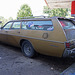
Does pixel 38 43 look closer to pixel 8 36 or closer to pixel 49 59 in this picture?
pixel 49 59

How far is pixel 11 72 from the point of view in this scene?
358 centimetres

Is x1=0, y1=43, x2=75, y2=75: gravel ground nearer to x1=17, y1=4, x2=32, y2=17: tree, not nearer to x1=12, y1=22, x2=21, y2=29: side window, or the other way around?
x1=12, y1=22, x2=21, y2=29: side window

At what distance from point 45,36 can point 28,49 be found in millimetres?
1220

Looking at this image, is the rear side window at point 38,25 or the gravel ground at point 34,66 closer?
the gravel ground at point 34,66

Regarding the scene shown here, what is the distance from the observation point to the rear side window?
4114mm

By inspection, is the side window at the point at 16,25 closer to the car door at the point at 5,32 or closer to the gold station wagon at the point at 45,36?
the gold station wagon at the point at 45,36

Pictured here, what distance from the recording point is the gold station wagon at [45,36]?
11.9 feet

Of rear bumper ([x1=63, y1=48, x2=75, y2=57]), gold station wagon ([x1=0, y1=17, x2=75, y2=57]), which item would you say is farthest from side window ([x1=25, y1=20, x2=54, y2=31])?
rear bumper ([x1=63, y1=48, x2=75, y2=57])

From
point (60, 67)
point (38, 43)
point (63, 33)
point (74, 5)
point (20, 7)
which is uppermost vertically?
point (20, 7)

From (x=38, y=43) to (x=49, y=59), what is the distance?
3.26 feet

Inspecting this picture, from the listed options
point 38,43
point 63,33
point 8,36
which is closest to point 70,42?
point 63,33

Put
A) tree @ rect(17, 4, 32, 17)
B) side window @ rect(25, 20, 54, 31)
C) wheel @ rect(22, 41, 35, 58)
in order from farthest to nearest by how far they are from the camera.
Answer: tree @ rect(17, 4, 32, 17)
wheel @ rect(22, 41, 35, 58)
side window @ rect(25, 20, 54, 31)

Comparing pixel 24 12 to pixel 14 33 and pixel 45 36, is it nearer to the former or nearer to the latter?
pixel 14 33

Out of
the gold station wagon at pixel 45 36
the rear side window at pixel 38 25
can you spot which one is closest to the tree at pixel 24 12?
the gold station wagon at pixel 45 36
